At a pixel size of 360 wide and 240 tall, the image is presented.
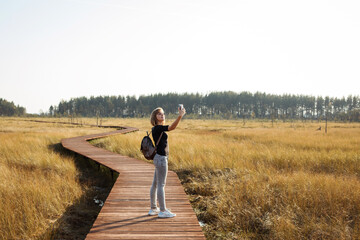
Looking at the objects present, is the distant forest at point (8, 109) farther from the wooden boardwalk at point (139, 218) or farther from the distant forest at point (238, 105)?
the wooden boardwalk at point (139, 218)

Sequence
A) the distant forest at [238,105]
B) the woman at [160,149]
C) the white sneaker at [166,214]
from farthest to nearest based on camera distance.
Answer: the distant forest at [238,105] → the white sneaker at [166,214] → the woman at [160,149]

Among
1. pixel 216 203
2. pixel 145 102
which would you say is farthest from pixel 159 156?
pixel 145 102

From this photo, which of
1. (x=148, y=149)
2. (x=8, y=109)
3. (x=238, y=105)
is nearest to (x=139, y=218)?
(x=148, y=149)

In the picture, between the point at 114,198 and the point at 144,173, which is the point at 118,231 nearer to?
the point at 114,198

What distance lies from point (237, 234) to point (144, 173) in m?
3.69

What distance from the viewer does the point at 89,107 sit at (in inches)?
4456

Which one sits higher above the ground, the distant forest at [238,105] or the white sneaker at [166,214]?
the distant forest at [238,105]

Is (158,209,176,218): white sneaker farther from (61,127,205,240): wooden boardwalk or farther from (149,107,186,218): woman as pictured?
(149,107,186,218): woman

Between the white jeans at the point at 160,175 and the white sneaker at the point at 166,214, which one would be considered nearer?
the white jeans at the point at 160,175

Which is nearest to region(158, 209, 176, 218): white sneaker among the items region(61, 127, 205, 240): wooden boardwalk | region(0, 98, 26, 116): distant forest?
region(61, 127, 205, 240): wooden boardwalk

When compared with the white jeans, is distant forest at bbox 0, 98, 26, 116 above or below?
above

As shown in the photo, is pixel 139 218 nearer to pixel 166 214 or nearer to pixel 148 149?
pixel 166 214

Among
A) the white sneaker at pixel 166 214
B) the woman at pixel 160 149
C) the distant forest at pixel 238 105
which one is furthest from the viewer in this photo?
the distant forest at pixel 238 105

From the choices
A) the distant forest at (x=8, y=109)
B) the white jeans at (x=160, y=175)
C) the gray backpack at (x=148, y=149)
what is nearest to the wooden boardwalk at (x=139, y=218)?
the white jeans at (x=160, y=175)
